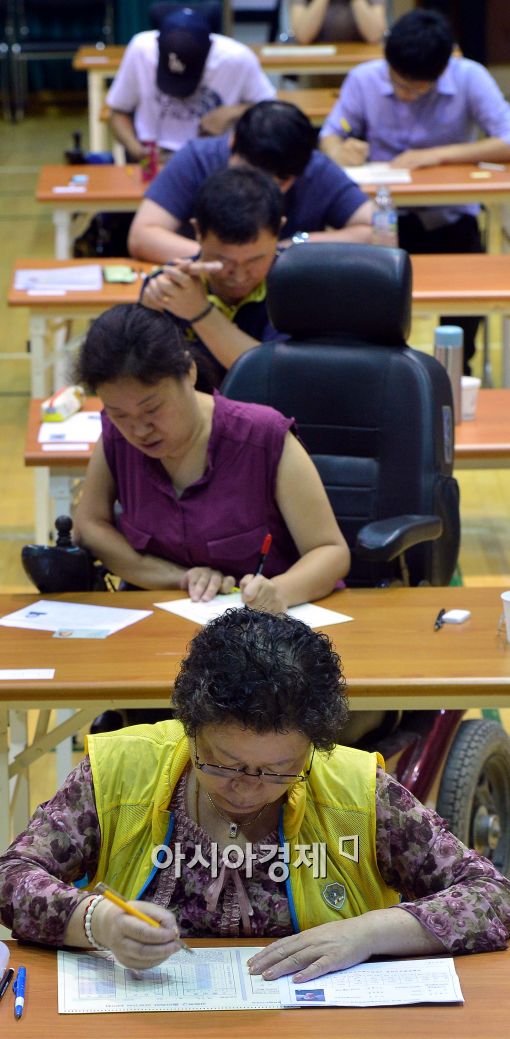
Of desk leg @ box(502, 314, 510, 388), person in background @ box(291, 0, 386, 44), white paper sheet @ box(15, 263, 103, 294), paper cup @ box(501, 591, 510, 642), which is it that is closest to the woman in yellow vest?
paper cup @ box(501, 591, 510, 642)

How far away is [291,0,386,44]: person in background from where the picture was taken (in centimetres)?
852

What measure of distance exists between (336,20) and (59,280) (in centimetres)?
415

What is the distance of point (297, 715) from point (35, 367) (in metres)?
3.57

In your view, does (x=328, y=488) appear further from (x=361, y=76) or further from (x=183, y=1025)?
(x=361, y=76)

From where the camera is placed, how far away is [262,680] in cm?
182

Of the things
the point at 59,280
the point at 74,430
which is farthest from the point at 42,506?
the point at 59,280

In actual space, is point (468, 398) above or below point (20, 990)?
below

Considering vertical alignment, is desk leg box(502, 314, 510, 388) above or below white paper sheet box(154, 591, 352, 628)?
below

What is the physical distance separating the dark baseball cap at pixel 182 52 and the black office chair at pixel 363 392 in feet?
10.8

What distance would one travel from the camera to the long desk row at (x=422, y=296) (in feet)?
16.2

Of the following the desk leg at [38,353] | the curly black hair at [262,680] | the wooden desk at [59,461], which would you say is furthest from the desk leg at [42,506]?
the curly black hair at [262,680]

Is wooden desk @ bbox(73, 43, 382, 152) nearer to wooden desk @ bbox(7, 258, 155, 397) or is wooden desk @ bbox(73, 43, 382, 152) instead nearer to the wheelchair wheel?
wooden desk @ bbox(7, 258, 155, 397)

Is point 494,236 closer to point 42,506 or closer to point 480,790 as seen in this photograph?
point 42,506

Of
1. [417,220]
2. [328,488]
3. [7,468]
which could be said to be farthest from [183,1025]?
[417,220]
